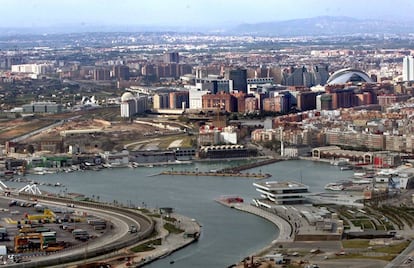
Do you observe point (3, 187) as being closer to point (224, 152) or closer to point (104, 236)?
point (224, 152)

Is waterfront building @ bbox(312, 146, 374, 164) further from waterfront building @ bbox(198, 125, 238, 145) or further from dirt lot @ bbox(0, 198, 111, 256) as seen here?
dirt lot @ bbox(0, 198, 111, 256)

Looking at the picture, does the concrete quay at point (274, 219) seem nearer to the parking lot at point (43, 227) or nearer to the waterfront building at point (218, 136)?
the parking lot at point (43, 227)

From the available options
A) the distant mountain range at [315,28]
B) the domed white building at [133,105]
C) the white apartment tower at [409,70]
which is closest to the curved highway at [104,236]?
the domed white building at [133,105]

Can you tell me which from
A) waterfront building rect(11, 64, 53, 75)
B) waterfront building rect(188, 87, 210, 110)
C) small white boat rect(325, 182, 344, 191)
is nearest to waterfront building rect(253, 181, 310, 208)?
small white boat rect(325, 182, 344, 191)

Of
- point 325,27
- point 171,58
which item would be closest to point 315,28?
point 325,27

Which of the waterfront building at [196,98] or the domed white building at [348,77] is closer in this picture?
the waterfront building at [196,98]

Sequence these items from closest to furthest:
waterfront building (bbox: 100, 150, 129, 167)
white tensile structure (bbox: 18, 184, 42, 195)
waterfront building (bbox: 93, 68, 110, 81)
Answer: white tensile structure (bbox: 18, 184, 42, 195) → waterfront building (bbox: 100, 150, 129, 167) → waterfront building (bbox: 93, 68, 110, 81)

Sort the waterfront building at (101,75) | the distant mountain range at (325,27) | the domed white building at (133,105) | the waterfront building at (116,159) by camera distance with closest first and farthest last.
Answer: the waterfront building at (116,159) → the domed white building at (133,105) → the waterfront building at (101,75) → the distant mountain range at (325,27)

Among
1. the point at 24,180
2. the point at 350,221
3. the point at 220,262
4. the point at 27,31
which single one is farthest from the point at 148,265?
the point at 27,31
